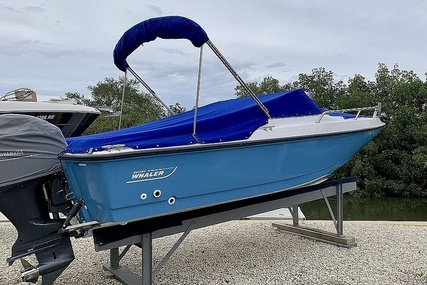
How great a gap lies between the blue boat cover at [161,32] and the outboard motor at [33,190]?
1070mm

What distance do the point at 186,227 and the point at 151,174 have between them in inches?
28.1

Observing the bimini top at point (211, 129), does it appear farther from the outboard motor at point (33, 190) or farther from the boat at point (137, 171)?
the outboard motor at point (33, 190)

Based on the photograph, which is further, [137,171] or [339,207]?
[339,207]

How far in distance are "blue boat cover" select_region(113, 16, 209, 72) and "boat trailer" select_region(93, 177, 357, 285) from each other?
132 cm

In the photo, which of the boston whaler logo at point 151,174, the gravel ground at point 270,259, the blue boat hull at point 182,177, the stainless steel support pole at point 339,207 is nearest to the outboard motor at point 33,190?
the blue boat hull at point 182,177

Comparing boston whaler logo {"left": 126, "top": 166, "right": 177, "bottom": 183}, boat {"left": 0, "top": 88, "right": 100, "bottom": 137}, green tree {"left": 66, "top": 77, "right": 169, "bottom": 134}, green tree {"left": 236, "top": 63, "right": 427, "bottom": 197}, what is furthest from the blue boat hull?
green tree {"left": 66, "top": 77, "right": 169, "bottom": 134}

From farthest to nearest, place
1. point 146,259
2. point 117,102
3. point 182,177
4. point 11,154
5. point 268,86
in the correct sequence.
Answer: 1. point 117,102
2. point 268,86
3. point 146,259
4. point 182,177
5. point 11,154

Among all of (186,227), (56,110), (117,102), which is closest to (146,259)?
(186,227)

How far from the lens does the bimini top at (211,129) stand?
2.67 m

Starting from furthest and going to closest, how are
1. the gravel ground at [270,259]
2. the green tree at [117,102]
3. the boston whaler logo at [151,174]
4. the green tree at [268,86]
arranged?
the green tree at [268,86]
the green tree at [117,102]
the gravel ground at [270,259]
the boston whaler logo at [151,174]

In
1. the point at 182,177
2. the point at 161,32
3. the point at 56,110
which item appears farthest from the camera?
the point at 56,110

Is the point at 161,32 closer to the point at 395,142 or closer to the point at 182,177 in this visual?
the point at 182,177

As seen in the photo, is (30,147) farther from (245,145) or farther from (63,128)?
(63,128)

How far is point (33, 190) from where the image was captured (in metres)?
2.60
